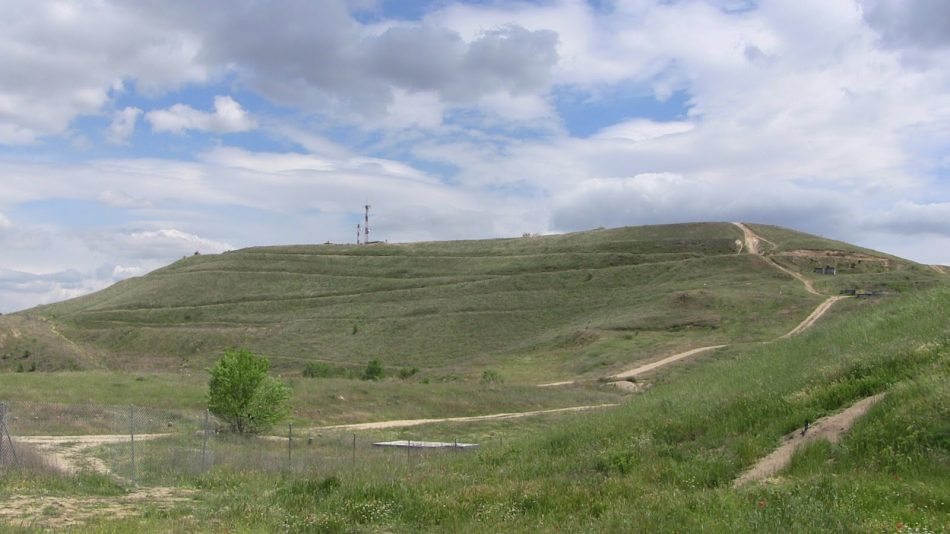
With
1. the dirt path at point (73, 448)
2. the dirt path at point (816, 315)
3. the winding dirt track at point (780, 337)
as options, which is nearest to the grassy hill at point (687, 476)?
the dirt path at point (73, 448)

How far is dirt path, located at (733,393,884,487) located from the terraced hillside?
4228cm

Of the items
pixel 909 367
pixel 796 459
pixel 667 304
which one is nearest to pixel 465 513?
pixel 796 459

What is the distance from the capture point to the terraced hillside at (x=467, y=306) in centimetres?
6272

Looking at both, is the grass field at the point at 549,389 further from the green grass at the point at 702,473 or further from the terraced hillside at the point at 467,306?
the terraced hillside at the point at 467,306

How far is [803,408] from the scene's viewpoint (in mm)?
11258

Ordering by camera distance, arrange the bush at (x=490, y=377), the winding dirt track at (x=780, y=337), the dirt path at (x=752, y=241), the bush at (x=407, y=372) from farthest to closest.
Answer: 1. the dirt path at (x=752, y=241)
2. the bush at (x=407, y=372)
3. the bush at (x=490, y=377)
4. the winding dirt track at (x=780, y=337)

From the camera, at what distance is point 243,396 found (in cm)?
2861

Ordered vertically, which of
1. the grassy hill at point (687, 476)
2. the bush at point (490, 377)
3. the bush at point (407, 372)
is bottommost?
the bush at point (407, 372)

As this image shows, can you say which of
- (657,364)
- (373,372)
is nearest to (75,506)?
(657,364)

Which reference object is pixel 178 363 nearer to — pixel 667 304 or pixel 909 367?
pixel 667 304

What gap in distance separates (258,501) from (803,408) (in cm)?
827

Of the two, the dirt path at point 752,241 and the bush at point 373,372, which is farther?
the dirt path at point 752,241

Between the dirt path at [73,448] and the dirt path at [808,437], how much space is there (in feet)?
40.3

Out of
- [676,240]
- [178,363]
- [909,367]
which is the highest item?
[676,240]
